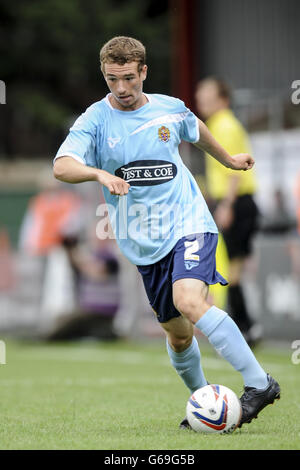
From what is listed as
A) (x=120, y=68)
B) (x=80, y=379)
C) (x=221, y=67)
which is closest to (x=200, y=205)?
(x=120, y=68)

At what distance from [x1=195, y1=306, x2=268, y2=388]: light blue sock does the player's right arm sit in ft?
2.77

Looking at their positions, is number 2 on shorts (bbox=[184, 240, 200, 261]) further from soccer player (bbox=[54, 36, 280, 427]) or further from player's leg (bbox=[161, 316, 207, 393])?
player's leg (bbox=[161, 316, 207, 393])

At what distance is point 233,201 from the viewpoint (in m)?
10.4

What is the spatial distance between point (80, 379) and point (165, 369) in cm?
112

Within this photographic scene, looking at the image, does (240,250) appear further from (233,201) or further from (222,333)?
(222,333)

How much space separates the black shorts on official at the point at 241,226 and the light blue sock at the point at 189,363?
449 cm

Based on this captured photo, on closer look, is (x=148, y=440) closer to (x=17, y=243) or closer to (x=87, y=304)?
(x=87, y=304)

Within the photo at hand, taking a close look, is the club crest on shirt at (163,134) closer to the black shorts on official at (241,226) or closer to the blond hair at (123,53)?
the blond hair at (123,53)

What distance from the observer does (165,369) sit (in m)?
9.80

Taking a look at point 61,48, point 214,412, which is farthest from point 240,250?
point 61,48

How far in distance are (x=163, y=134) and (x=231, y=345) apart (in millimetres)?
1230

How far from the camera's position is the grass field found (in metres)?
5.18

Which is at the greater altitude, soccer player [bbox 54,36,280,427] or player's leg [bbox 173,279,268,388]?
soccer player [bbox 54,36,280,427]

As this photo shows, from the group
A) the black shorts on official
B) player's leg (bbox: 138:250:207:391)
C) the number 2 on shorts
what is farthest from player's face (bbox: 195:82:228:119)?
the number 2 on shorts
